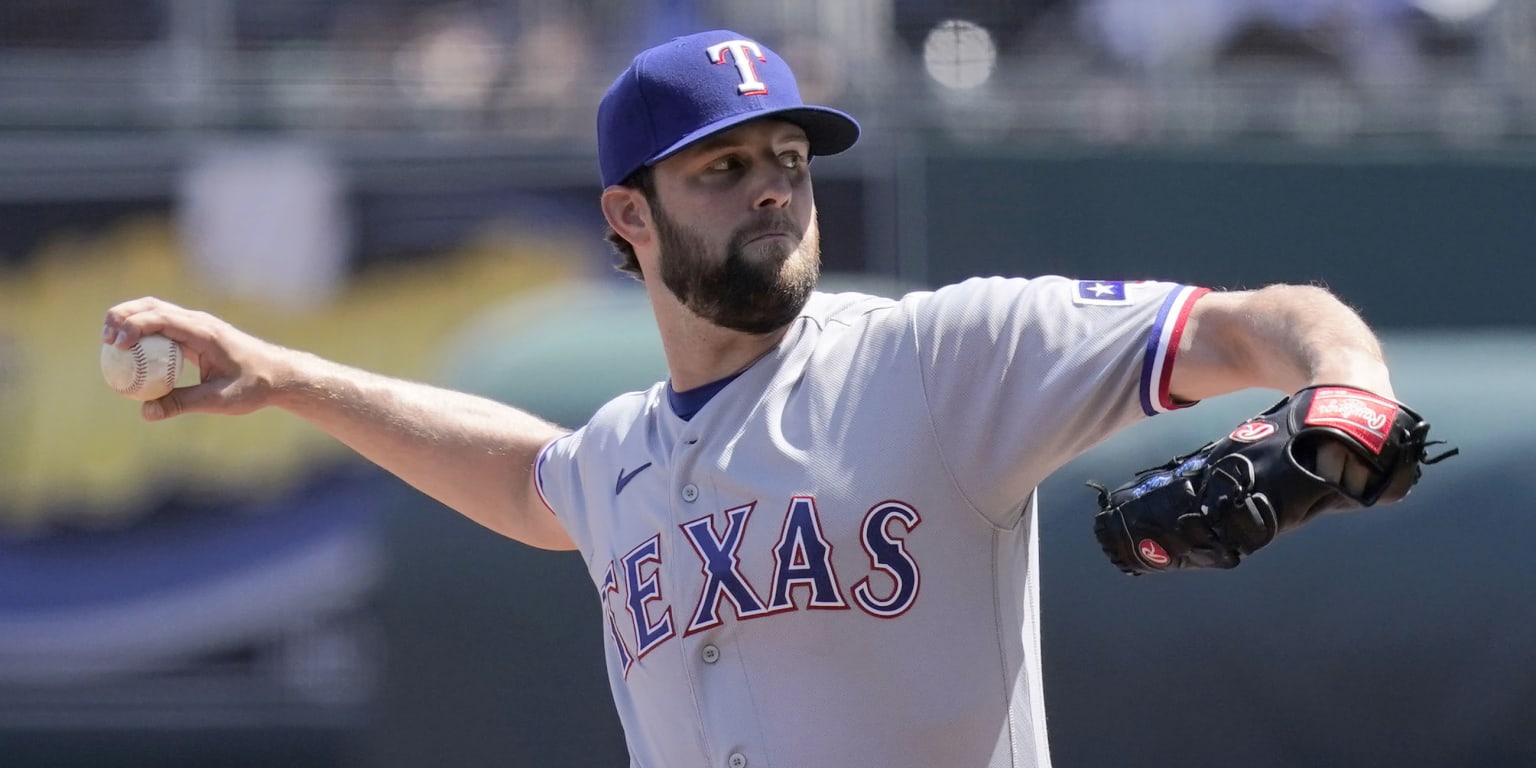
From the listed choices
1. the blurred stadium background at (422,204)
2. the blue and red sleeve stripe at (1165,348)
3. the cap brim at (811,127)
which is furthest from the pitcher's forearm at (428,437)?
the blurred stadium background at (422,204)

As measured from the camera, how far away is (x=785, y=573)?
2.26 m

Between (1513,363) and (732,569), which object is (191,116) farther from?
(732,569)

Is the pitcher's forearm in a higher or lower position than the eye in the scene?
lower

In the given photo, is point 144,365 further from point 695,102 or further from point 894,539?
point 894,539

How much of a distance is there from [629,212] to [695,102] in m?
0.28

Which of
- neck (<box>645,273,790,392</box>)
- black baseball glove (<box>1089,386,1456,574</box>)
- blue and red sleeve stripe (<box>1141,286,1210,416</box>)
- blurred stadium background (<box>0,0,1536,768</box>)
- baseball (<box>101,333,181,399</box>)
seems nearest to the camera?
black baseball glove (<box>1089,386,1456,574</box>)

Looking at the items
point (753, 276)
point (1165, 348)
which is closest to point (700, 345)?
point (753, 276)

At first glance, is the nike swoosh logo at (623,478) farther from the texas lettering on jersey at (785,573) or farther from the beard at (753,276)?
the beard at (753,276)

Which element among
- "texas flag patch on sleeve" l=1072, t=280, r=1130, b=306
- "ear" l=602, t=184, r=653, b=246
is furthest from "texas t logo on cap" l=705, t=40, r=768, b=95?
"texas flag patch on sleeve" l=1072, t=280, r=1130, b=306

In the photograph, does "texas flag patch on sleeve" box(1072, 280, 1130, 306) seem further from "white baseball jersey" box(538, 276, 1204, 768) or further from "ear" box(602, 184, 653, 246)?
"ear" box(602, 184, 653, 246)

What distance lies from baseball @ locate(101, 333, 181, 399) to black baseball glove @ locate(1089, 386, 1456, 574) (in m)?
1.70

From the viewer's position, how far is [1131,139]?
25.3 feet

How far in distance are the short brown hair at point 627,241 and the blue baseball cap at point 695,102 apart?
0.09 feet

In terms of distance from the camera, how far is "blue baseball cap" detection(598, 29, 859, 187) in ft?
7.98
